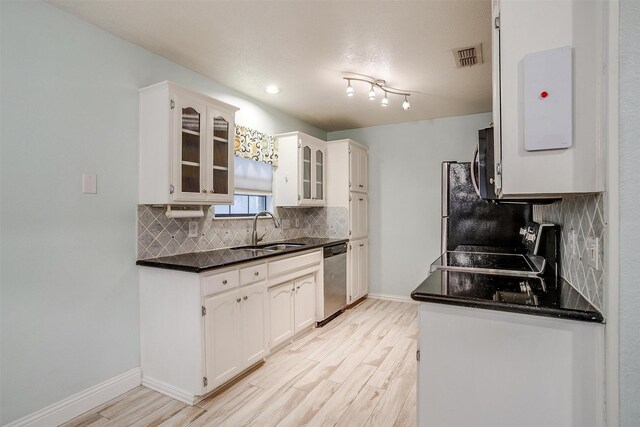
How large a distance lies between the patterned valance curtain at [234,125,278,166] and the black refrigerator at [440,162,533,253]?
1841 mm

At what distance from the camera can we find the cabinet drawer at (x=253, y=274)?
2398 millimetres

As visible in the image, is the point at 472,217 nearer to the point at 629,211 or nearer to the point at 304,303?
the point at 304,303

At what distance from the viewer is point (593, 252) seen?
1142mm

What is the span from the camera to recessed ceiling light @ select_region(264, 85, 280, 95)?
10.2ft

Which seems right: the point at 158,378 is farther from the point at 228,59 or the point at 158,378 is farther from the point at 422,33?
the point at 422,33

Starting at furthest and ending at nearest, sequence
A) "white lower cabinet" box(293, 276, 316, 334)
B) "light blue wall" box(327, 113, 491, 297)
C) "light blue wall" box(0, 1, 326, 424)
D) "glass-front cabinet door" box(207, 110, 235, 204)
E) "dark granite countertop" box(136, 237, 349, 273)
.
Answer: "light blue wall" box(327, 113, 491, 297)
"white lower cabinet" box(293, 276, 316, 334)
"glass-front cabinet door" box(207, 110, 235, 204)
"dark granite countertop" box(136, 237, 349, 273)
"light blue wall" box(0, 1, 326, 424)

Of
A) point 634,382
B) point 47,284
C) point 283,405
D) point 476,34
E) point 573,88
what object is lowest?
point 283,405

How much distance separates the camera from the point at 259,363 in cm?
259

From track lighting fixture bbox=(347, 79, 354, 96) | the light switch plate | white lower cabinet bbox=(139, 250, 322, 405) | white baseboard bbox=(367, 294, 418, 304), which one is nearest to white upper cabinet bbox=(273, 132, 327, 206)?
track lighting fixture bbox=(347, 79, 354, 96)

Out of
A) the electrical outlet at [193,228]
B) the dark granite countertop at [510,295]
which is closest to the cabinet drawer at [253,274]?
the electrical outlet at [193,228]

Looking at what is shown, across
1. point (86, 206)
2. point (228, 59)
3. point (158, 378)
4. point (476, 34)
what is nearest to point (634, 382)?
point (476, 34)

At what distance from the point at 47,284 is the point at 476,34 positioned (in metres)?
3.08

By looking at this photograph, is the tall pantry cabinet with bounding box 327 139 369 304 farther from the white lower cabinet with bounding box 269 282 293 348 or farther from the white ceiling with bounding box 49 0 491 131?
the white lower cabinet with bounding box 269 282 293 348

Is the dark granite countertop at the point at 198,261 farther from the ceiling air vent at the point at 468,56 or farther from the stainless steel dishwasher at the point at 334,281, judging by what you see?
the ceiling air vent at the point at 468,56
